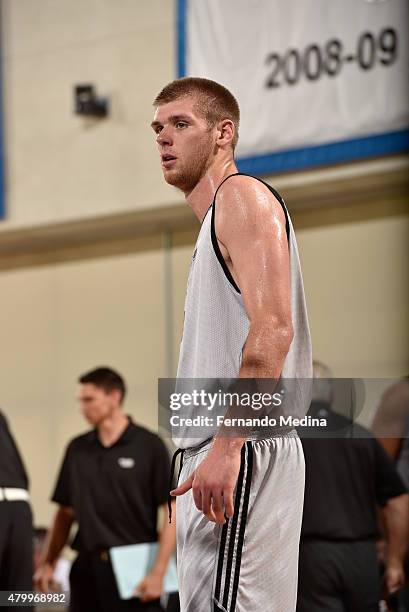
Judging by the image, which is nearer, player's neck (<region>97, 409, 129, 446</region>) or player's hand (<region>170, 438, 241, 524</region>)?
player's hand (<region>170, 438, 241, 524</region>)

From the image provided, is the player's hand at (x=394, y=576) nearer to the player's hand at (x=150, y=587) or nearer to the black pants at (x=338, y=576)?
the black pants at (x=338, y=576)

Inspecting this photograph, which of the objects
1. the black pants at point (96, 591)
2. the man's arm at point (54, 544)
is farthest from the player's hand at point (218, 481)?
the man's arm at point (54, 544)

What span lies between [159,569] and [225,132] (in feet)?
14.0

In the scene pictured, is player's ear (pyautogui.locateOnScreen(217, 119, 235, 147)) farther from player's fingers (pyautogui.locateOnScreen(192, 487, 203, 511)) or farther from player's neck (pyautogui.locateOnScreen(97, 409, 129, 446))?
player's neck (pyautogui.locateOnScreen(97, 409, 129, 446))

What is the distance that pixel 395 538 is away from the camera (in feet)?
20.0

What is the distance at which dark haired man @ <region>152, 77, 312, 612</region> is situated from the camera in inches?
115

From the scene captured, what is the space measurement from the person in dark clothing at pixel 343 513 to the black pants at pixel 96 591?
1956mm

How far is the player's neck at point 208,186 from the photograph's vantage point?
135 inches

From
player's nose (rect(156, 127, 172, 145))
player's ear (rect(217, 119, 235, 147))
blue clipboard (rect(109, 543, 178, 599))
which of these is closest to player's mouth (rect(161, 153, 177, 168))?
player's nose (rect(156, 127, 172, 145))

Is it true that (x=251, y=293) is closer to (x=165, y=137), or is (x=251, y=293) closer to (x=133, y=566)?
(x=165, y=137)

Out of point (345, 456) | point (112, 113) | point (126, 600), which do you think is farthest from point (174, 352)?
point (345, 456)

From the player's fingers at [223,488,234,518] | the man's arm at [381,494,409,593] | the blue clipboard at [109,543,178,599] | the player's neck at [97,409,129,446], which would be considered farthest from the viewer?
the player's neck at [97,409,129,446]

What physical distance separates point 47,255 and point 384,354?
3.47 meters

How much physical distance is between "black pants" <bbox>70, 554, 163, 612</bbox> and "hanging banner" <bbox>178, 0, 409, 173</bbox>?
10.7 feet
